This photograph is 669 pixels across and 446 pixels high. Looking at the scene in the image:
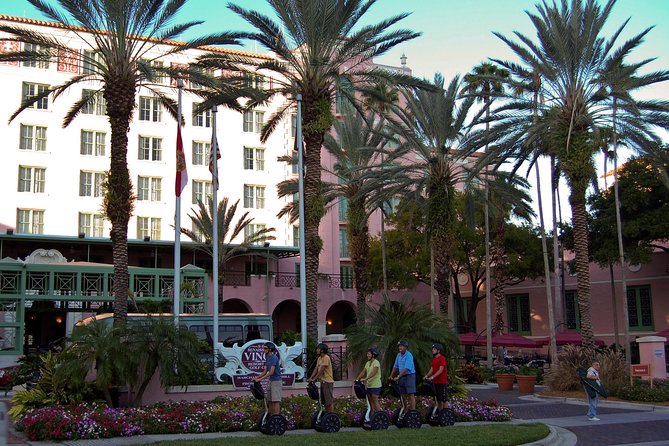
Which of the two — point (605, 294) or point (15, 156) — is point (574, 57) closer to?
point (605, 294)

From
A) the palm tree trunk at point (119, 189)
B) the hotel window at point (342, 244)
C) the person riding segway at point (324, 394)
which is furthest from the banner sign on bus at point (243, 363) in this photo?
the hotel window at point (342, 244)

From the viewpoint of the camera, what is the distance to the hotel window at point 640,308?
139ft

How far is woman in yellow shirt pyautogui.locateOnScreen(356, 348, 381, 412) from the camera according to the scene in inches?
630

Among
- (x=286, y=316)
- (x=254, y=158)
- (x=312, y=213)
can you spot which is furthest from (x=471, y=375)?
(x=254, y=158)

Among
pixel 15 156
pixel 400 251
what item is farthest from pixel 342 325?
pixel 15 156

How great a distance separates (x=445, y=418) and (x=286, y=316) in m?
39.0

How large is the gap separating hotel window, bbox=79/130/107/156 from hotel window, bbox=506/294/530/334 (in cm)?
2962

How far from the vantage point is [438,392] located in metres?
16.8

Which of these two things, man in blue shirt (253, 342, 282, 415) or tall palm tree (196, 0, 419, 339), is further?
tall palm tree (196, 0, 419, 339)

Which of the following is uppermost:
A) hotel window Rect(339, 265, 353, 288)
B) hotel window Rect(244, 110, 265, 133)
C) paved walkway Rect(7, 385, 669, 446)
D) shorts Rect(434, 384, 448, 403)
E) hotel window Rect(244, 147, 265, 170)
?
hotel window Rect(244, 110, 265, 133)

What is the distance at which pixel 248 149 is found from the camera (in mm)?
57125

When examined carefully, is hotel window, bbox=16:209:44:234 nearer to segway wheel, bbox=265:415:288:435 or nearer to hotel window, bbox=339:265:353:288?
Answer: hotel window, bbox=339:265:353:288

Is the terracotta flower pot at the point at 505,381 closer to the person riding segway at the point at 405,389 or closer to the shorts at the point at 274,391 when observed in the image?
the person riding segway at the point at 405,389

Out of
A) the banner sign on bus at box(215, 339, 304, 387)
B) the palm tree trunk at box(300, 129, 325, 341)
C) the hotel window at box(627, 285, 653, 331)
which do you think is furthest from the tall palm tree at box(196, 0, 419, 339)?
the hotel window at box(627, 285, 653, 331)
